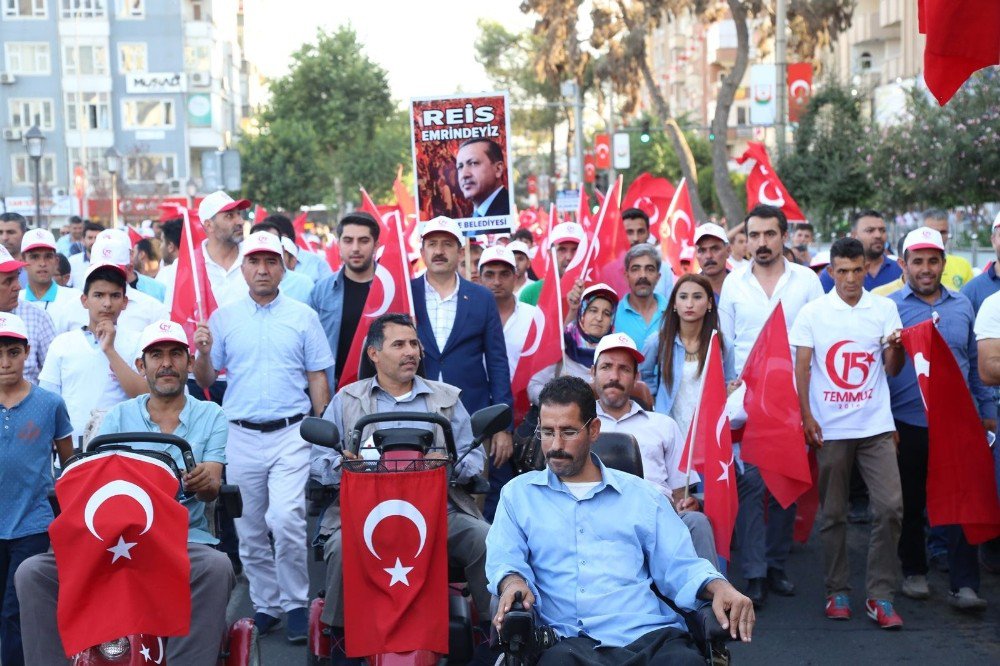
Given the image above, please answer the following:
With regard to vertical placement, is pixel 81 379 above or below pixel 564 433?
above

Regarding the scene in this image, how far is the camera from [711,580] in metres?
5.05

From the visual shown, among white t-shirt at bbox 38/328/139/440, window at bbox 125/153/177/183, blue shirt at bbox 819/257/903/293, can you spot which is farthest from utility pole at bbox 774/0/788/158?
window at bbox 125/153/177/183

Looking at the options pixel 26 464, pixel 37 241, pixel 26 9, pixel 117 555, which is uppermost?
pixel 26 9

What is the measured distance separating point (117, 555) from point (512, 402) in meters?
3.70

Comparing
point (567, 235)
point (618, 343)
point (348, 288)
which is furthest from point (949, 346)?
point (567, 235)

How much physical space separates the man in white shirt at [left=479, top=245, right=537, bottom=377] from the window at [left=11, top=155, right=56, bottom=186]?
6975cm

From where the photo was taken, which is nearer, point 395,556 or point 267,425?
point 395,556

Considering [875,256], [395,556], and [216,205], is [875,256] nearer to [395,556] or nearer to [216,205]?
[216,205]

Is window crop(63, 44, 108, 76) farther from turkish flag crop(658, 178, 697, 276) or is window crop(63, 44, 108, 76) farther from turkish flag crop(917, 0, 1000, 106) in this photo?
turkish flag crop(917, 0, 1000, 106)

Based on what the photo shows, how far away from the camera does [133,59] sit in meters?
76.4

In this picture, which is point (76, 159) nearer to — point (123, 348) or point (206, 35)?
point (206, 35)

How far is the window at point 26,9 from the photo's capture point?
7612 cm

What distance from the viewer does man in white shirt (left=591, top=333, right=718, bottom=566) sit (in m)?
7.16

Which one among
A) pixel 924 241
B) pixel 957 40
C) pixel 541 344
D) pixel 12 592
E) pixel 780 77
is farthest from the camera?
pixel 780 77
